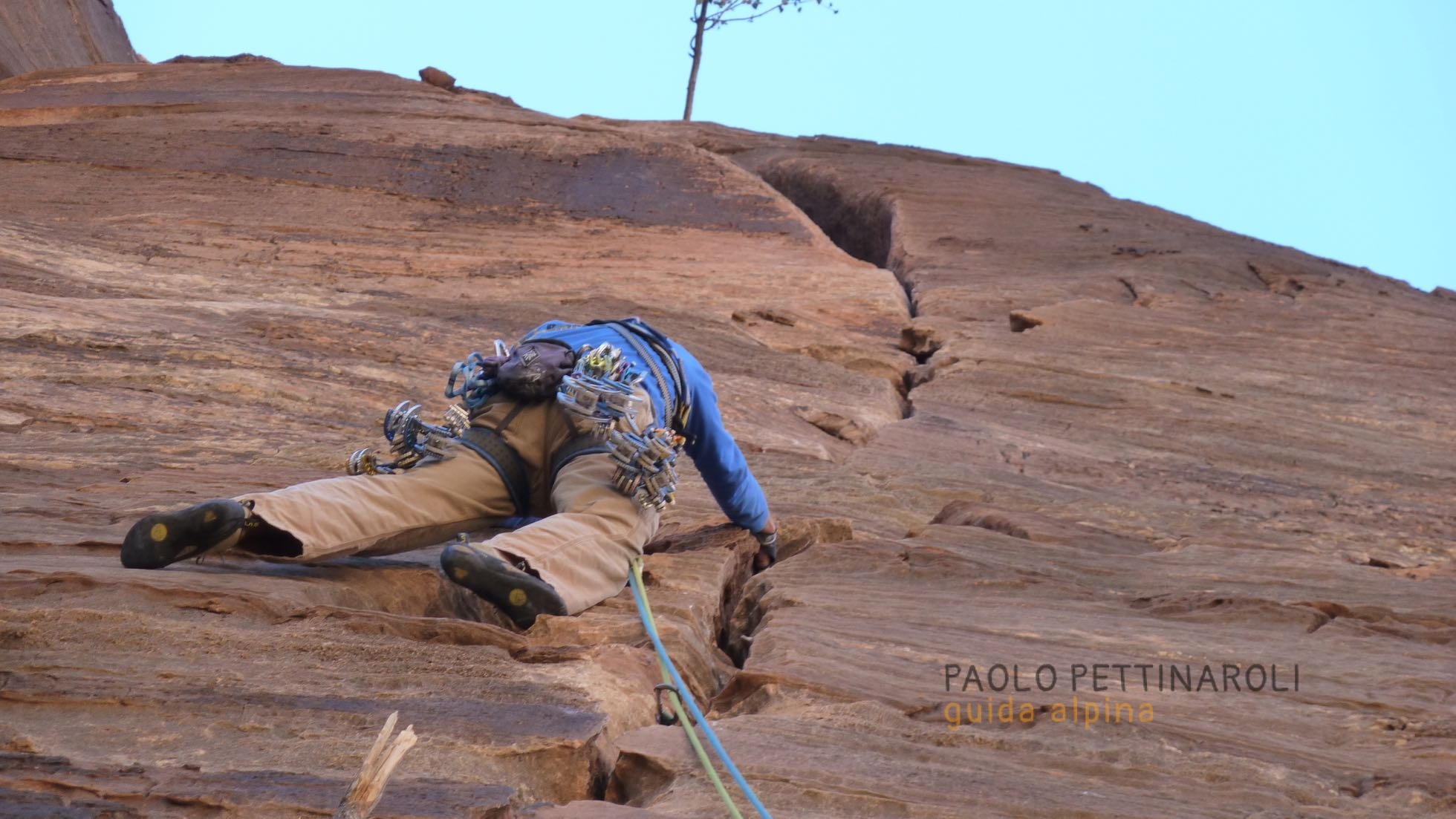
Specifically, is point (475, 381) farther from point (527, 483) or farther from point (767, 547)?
point (767, 547)

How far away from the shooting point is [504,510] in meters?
5.02

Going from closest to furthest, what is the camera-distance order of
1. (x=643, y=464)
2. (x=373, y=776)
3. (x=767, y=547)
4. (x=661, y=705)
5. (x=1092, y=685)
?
(x=373, y=776), (x=661, y=705), (x=1092, y=685), (x=643, y=464), (x=767, y=547)

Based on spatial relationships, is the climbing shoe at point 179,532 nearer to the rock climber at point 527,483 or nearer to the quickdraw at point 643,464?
the rock climber at point 527,483

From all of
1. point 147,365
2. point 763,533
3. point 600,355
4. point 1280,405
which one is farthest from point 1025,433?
point 147,365

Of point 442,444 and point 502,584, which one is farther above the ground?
point 442,444

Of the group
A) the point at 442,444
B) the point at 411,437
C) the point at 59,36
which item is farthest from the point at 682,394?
the point at 59,36

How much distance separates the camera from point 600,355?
493 centimetres

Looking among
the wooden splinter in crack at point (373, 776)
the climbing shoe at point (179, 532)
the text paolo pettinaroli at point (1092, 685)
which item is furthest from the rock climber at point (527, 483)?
the wooden splinter in crack at point (373, 776)

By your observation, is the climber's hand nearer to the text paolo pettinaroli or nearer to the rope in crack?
the rope in crack

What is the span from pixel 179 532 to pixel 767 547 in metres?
2.59

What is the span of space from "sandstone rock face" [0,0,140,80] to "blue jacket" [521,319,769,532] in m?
15.1

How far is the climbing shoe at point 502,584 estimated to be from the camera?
401cm

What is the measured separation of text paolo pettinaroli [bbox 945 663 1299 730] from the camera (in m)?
4.26

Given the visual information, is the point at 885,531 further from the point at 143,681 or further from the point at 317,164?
the point at 317,164
